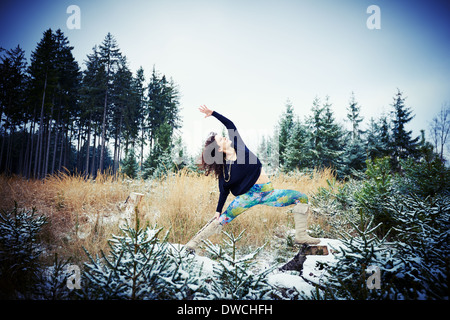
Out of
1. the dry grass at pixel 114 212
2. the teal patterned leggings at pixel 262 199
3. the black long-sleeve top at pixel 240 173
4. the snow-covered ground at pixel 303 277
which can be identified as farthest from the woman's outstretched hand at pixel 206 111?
the dry grass at pixel 114 212

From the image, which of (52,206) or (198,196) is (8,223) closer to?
(198,196)

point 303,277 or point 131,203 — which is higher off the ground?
point 131,203

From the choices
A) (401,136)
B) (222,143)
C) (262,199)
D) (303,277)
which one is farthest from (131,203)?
(401,136)

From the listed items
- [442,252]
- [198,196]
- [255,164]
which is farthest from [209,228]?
[442,252]

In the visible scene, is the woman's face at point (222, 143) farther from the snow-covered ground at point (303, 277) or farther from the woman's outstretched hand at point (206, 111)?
the snow-covered ground at point (303, 277)

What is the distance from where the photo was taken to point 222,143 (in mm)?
2230

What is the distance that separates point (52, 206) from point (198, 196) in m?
3.53

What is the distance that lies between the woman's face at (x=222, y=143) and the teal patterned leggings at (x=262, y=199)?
0.66 metres

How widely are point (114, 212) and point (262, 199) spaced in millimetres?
3653

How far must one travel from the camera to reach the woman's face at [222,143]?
2223mm

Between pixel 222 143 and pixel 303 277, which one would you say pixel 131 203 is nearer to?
pixel 222 143

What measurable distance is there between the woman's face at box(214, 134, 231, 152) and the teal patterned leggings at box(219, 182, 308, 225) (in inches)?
26.0
